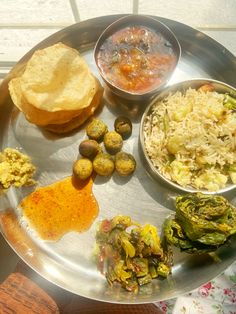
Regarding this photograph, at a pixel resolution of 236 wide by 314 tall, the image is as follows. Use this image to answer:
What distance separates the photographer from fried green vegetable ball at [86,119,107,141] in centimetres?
269

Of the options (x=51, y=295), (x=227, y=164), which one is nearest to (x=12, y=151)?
(x=51, y=295)

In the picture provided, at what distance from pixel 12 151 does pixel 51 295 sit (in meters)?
0.96

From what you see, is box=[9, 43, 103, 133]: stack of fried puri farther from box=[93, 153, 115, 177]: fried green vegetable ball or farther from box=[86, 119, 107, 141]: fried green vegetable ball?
box=[93, 153, 115, 177]: fried green vegetable ball

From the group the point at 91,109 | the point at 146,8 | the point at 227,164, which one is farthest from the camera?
the point at 146,8

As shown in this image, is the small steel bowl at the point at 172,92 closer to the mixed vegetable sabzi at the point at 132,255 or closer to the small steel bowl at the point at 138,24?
the small steel bowl at the point at 138,24

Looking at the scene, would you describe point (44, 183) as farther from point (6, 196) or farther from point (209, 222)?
point (209, 222)

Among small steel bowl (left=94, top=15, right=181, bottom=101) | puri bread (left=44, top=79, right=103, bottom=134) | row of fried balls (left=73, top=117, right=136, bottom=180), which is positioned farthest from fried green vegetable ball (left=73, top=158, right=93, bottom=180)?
small steel bowl (left=94, top=15, right=181, bottom=101)

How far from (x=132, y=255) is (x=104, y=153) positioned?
2.30ft

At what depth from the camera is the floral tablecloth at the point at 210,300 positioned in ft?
8.82

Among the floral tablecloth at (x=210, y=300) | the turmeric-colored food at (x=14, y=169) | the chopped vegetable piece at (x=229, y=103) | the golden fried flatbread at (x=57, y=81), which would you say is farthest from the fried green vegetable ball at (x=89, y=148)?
the floral tablecloth at (x=210, y=300)

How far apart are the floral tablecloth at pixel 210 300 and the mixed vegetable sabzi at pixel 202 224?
0.40 m

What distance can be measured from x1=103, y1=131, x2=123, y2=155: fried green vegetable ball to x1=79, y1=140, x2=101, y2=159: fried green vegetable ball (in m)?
0.07

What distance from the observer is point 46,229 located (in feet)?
8.65

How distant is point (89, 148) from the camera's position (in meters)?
2.63
